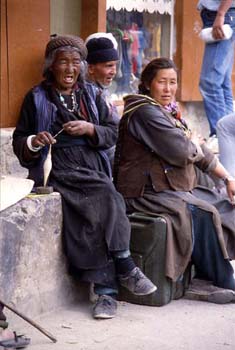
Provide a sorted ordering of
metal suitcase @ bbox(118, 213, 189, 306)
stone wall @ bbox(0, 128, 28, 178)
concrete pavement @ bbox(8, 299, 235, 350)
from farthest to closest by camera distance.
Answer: stone wall @ bbox(0, 128, 28, 178) → metal suitcase @ bbox(118, 213, 189, 306) → concrete pavement @ bbox(8, 299, 235, 350)

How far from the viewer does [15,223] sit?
15.9 feet

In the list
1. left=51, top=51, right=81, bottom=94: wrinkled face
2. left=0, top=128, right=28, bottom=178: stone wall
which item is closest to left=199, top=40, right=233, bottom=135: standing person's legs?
left=0, top=128, right=28, bottom=178: stone wall

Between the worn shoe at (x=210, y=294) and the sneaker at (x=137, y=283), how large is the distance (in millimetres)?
504

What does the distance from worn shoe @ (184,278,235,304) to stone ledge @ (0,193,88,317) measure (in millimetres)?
749

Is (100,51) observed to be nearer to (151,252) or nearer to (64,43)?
(64,43)

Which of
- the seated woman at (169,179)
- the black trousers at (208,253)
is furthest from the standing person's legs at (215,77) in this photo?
the black trousers at (208,253)

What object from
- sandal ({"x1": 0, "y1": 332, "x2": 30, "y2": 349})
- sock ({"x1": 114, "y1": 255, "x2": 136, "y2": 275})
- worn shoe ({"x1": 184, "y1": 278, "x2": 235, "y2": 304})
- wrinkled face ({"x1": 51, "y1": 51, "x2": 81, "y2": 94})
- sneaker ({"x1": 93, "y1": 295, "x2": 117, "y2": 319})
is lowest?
worn shoe ({"x1": 184, "y1": 278, "x2": 235, "y2": 304})

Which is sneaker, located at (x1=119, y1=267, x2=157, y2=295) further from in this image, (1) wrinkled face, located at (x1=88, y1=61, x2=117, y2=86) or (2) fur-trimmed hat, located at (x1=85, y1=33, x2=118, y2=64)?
(2) fur-trimmed hat, located at (x1=85, y1=33, x2=118, y2=64)

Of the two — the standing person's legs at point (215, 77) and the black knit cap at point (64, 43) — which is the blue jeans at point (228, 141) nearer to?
the standing person's legs at point (215, 77)

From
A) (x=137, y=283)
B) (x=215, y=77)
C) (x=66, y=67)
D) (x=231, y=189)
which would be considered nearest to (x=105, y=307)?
(x=137, y=283)

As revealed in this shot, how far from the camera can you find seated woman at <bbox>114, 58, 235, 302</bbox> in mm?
5398

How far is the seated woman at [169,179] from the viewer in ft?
17.7

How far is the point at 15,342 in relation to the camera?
4547 millimetres

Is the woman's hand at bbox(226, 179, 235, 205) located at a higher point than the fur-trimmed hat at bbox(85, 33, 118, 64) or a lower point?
lower
